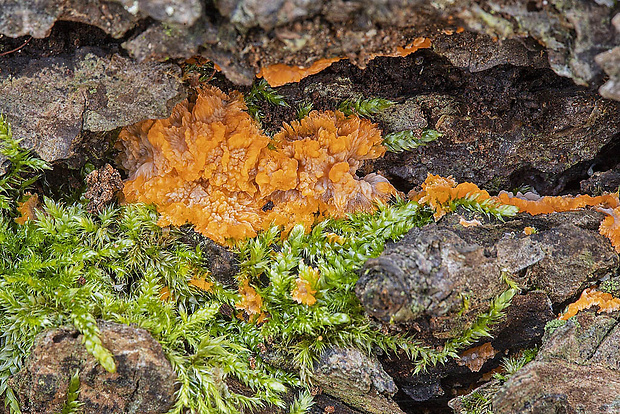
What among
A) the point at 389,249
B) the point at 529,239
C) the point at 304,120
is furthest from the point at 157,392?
the point at 529,239

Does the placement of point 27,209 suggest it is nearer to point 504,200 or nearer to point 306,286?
point 306,286

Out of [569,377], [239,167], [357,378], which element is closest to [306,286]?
[357,378]

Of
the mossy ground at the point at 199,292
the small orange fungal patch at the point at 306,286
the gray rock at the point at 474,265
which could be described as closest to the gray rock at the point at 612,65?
the gray rock at the point at 474,265

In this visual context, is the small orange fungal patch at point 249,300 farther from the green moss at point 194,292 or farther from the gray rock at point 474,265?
the gray rock at point 474,265

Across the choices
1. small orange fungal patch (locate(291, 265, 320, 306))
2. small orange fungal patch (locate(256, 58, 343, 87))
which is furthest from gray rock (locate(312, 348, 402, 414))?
small orange fungal patch (locate(256, 58, 343, 87))

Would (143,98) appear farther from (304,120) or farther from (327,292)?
(327,292)

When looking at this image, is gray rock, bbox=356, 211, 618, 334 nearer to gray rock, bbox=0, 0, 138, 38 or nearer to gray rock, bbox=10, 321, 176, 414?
gray rock, bbox=10, 321, 176, 414
